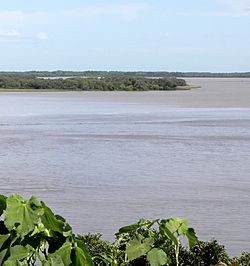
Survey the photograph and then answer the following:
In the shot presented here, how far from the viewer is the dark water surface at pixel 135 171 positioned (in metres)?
10.2

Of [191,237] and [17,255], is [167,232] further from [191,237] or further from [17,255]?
[17,255]

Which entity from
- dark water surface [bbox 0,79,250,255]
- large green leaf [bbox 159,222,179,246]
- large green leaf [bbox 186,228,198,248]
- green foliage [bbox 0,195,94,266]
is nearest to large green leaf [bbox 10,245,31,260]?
green foliage [bbox 0,195,94,266]

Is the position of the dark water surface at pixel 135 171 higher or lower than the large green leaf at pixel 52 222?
lower

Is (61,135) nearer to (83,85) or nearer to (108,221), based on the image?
(108,221)

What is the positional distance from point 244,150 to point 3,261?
1693 centimetres

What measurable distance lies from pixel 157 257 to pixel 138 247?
0.18ft

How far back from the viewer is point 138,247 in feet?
6.24

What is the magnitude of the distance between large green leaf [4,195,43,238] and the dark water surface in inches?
263

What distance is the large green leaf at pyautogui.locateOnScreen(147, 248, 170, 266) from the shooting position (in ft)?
6.11

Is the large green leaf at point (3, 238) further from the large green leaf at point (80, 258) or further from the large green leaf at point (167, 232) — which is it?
the large green leaf at point (167, 232)

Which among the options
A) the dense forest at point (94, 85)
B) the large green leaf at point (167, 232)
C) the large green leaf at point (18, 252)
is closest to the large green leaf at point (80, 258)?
the large green leaf at point (18, 252)

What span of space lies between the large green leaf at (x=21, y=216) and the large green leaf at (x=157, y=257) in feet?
1.18

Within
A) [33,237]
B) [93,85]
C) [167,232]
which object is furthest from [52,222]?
[93,85]

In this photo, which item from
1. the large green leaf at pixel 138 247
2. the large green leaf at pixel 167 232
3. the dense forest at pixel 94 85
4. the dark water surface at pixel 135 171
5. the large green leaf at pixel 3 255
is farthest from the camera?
the dense forest at pixel 94 85
